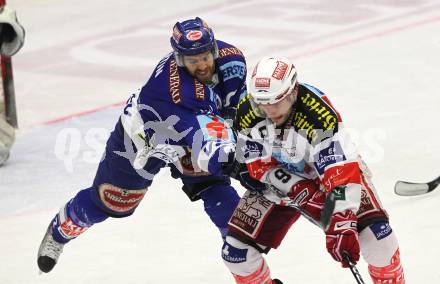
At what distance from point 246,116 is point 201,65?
2.18ft

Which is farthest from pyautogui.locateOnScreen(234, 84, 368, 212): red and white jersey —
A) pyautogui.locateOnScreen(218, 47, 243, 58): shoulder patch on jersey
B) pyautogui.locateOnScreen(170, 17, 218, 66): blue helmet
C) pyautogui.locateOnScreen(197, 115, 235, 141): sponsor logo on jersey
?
pyautogui.locateOnScreen(218, 47, 243, 58): shoulder patch on jersey

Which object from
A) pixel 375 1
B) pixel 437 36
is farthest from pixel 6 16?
pixel 375 1

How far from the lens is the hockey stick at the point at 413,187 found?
22.4 ft

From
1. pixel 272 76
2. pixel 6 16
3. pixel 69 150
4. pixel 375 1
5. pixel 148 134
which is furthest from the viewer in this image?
pixel 375 1

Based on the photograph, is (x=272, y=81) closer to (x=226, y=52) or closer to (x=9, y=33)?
(x=226, y=52)

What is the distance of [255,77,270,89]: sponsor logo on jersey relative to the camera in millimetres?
4758

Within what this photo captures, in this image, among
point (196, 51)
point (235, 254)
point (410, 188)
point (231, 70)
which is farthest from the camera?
point (410, 188)

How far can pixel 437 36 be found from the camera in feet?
34.0

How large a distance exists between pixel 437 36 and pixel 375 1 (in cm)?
155

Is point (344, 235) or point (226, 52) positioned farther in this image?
point (226, 52)

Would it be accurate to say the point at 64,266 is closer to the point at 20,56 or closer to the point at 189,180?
the point at 189,180

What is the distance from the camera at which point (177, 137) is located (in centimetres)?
565

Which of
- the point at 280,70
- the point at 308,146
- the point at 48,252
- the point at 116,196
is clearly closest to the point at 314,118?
the point at 308,146

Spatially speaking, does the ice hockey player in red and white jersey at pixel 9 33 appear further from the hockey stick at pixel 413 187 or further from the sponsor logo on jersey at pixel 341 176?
the sponsor logo on jersey at pixel 341 176
